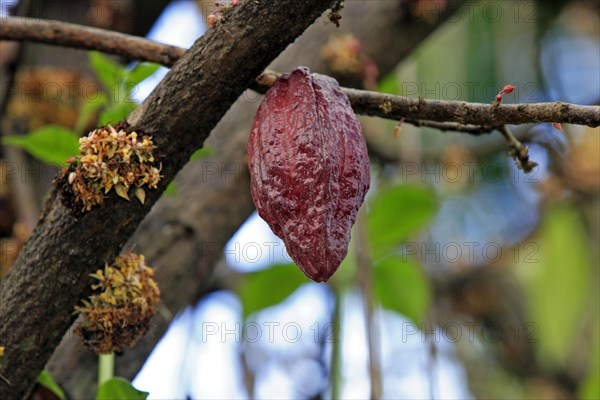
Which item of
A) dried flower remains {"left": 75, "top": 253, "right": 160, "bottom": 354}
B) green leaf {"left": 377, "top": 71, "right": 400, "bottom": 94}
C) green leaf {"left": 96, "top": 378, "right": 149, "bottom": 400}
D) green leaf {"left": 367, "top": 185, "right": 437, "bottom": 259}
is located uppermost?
green leaf {"left": 377, "top": 71, "right": 400, "bottom": 94}

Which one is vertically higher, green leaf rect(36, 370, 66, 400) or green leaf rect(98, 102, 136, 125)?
green leaf rect(98, 102, 136, 125)

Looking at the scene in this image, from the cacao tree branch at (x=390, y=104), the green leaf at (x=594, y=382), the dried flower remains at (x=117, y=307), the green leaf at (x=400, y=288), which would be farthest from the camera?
the green leaf at (x=594, y=382)

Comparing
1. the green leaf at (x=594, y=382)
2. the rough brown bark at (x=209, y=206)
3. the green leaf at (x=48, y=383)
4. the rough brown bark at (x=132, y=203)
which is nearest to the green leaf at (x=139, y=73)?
the rough brown bark at (x=209, y=206)

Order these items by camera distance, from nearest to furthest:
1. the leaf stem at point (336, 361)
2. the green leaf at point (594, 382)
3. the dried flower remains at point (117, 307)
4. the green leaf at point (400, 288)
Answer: the dried flower remains at point (117, 307) → the leaf stem at point (336, 361) → the green leaf at point (400, 288) → the green leaf at point (594, 382)

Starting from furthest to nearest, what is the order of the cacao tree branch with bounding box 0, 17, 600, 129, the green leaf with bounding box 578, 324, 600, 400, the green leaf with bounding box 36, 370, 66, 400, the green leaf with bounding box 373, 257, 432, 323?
1. the green leaf with bounding box 578, 324, 600, 400
2. the green leaf with bounding box 373, 257, 432, 323
3. the green leaf with bounding box 36, 370, 66, 400
4. the cacao tree branch with bounding box 0, 17, 600, 129

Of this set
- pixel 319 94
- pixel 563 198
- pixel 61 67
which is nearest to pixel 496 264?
pixel 563 198

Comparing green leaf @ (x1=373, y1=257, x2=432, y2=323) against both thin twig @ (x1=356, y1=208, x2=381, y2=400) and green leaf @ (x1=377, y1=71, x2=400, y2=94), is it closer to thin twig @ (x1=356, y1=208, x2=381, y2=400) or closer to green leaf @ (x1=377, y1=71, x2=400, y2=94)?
thin twig @ (x1=356, y1=208, x2=381, y2=400)

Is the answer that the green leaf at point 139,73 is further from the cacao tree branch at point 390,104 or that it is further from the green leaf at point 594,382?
the green leaf at point 594,382

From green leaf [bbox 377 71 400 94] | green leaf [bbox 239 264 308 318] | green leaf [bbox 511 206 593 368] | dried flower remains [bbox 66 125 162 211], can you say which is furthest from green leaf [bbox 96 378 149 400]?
green leaf [bbox 511 206 593 368]
